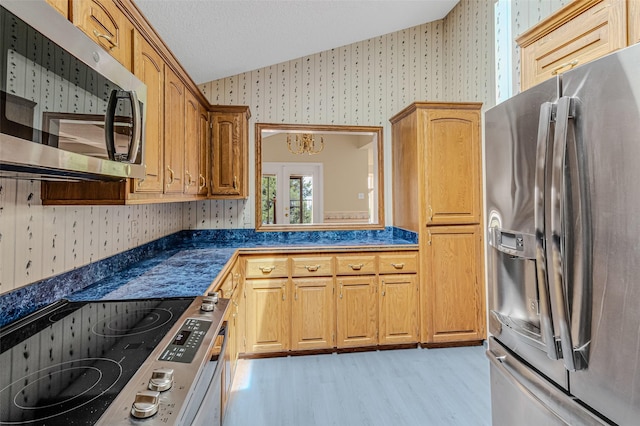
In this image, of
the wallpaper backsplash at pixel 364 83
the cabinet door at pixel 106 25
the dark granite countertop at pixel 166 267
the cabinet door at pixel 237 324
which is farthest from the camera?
the wallpaper backsplash at pixel 364 83

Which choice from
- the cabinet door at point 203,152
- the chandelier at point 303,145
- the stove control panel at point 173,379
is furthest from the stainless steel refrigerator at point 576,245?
the chandelier at point 303,145

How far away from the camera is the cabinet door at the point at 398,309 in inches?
113

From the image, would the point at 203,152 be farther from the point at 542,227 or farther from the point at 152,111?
the point at 542,227

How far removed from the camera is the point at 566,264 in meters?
0.99

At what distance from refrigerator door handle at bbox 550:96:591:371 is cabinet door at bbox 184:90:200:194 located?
6.94 ft

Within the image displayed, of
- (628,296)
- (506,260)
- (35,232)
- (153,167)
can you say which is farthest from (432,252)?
(35,232)

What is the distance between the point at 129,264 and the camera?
2.12 metres

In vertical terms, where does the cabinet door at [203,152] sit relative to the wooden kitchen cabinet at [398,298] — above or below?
above

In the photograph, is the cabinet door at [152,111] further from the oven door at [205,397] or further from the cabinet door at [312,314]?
the cabinet door at [312,314]

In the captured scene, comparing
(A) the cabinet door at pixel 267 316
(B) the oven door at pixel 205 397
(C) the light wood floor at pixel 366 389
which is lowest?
(C) the light wood floor at pixel 366 389

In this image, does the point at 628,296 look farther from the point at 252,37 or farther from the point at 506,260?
the point at 252,37

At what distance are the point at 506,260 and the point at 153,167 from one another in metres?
1.70

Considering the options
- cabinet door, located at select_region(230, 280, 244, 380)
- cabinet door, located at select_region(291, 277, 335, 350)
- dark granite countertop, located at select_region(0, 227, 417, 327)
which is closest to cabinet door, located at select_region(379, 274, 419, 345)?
dark granite countertop, located at select_region(0, 227, 417, 327)

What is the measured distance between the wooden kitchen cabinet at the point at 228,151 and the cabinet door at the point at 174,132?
80 centimetres
